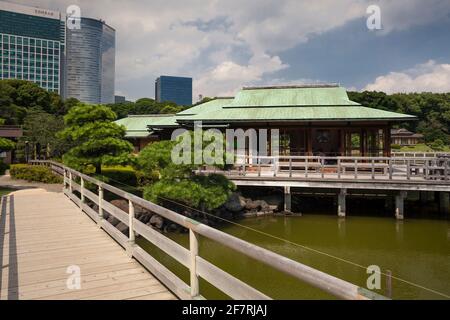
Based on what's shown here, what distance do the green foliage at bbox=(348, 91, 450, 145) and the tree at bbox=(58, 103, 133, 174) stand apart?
47.6 meters

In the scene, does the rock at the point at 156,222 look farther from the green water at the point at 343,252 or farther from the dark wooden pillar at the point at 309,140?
the dark wooden pillar at the point at 309,140

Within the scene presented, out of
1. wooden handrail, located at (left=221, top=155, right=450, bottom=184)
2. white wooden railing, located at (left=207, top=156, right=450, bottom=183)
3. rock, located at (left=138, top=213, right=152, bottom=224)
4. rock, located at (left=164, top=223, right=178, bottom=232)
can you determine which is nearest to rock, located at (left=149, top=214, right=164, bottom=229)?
rock, located at (left=138, top=213, right=152, bottom=224)

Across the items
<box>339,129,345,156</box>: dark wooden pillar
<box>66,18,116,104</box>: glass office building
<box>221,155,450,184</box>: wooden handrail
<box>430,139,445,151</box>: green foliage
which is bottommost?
<box>221,155,450,184</box>: wooden handrail

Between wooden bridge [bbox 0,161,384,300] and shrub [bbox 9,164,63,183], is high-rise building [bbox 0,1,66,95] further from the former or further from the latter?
wooden bridge [bbox 0,161,384,300]

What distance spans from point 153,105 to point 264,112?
172 ft

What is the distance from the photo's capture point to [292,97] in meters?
21.8

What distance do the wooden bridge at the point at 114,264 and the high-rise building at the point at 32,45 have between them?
4563 inches

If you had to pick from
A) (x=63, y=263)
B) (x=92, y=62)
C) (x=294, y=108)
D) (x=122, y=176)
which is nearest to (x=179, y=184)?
(x=122, y=176)

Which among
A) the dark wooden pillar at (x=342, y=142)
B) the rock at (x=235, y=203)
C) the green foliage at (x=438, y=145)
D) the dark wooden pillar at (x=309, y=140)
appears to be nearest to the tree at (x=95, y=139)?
the rock at (x=235, y=203)

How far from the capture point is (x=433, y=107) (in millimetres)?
68062

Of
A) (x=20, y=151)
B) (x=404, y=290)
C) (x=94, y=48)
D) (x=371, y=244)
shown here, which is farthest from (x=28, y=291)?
(x=94, y=48)

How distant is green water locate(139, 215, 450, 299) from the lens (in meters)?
8.15

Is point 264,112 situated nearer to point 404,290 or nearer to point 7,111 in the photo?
point 404,290

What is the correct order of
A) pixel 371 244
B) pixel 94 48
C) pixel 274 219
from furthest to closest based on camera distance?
pixel 94 48
pixel 274 219
pixel 371 244
